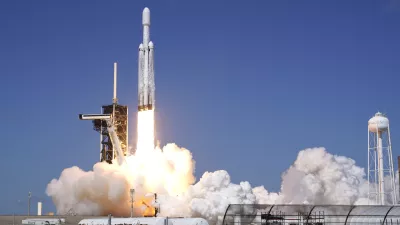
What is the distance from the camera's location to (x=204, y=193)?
5212 inches

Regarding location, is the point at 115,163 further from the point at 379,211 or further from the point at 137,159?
the point at 379,211

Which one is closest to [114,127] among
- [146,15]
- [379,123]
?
[146,15]

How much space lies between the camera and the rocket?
139 m

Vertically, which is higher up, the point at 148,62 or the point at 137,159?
the point at 148,62

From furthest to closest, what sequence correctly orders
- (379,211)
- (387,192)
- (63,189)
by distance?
(63,189) → (387,192) → (379,211)

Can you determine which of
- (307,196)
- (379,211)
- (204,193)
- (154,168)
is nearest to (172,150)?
(154,168)

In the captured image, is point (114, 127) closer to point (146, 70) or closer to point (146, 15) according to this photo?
point (146, 70)

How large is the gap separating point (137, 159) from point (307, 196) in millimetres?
34300

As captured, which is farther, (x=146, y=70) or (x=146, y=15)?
(x=146, y=70)

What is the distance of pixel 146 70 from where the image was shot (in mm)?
140750

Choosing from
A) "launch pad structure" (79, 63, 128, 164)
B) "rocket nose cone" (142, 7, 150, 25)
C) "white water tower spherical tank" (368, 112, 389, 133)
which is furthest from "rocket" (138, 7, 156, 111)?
"white water tower spherical tank" (368, 112, 389, 133)

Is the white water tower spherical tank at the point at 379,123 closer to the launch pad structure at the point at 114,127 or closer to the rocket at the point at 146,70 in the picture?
the rocket at the point at 146,70

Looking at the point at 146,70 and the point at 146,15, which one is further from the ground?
the point at 146,15

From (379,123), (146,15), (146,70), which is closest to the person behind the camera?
(379,123)
